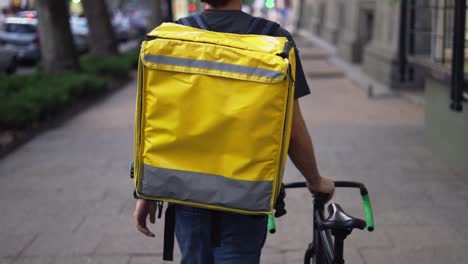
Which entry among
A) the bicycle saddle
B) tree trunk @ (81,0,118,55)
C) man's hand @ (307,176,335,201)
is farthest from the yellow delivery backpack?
tree trunk @ (81,0,118,55)

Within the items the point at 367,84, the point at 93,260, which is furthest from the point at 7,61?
the point at 93,260

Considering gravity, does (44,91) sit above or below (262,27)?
below

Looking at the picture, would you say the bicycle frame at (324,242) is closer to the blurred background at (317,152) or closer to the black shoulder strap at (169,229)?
the black shoulder strap at (169,229)

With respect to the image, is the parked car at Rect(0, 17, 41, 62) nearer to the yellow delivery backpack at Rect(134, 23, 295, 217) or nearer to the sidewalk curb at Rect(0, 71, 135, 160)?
the sidewalk curb at Rect(0, 71, 135, 160)

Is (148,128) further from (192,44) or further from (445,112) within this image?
A: (445,112)

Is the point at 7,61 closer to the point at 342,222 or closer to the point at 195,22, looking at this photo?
the point at 195,22

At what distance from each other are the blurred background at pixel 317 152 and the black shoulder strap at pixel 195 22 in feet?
6.95

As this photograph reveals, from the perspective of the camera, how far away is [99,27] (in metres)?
20.4

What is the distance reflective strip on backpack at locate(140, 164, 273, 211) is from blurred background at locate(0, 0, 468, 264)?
2435 millimetres

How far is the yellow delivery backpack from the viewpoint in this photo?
229 cm

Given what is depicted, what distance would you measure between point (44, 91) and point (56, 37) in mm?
4150

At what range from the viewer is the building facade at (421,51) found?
22.5 feet

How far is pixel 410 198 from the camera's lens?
6297 mm

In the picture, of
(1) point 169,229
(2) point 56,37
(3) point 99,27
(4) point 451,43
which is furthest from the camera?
(3) point 99,27
